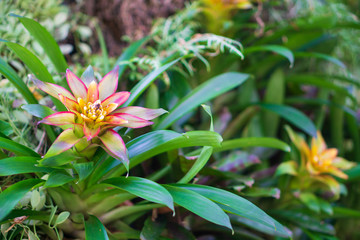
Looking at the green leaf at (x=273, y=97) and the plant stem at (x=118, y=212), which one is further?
the green leaf at (x=273, y=97)

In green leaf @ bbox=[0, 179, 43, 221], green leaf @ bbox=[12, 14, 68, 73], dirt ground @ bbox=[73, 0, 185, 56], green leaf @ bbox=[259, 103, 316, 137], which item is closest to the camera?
green leaf @ bbox=[0, 179, 43, 221]

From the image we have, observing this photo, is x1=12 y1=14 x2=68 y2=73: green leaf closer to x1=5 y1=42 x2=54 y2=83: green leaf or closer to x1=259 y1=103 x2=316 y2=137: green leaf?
x1=5 y1=42 x2=54 y2=83: green leaf

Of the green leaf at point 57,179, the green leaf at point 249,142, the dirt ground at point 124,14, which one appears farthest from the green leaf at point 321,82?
the green leaf at point 57,179

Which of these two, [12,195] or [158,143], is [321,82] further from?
[12,195]

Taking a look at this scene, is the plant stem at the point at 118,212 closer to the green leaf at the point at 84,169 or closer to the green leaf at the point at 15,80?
the green leaf at the point at 84,169

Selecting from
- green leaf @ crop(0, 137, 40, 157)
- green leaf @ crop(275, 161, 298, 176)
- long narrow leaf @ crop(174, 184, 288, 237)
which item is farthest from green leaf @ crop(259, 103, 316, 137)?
green leaf @ crop(0, 137, 40, 157)

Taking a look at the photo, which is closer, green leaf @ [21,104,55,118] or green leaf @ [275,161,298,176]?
green leaf @ [21,104,55,118]
